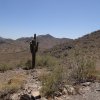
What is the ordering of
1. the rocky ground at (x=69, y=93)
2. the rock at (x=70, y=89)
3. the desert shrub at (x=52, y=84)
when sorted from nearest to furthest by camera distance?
the rocky ground at (x=69, y=93) < the desert shrub at (x=52, y=84) < the rock at (x=70, y=89)

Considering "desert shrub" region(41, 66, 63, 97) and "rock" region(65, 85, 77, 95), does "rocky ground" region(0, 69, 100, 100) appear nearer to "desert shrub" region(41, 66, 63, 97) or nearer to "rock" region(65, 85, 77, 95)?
"rock" region(65, 85, 77, 95)

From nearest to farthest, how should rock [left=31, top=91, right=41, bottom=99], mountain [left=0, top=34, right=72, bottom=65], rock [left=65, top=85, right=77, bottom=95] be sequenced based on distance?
rock [left=31, top=91, right=41, bottom=99] < rock [left=65, top=85, right=77, bottom=95] < mountain [left=0, top=34, right=72, bottom=65]

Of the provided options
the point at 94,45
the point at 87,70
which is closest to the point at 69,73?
the point at 87,70

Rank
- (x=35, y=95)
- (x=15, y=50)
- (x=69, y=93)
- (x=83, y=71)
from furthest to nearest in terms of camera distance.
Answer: (x=15, y=50), (x=83, y=71), (x=69, y=93), (x=35, y=95)

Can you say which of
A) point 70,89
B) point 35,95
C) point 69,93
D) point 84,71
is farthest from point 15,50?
point 35,95

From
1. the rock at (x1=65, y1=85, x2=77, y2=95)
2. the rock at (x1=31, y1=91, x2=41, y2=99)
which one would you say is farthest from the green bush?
the rock at (x1=31, y1=91, x2=41, y2=99)

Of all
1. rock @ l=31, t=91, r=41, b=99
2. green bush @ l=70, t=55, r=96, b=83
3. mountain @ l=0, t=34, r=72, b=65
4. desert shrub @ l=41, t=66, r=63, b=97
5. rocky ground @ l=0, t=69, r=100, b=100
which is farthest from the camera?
mountain @ l=0, t=34, r=72, b=65

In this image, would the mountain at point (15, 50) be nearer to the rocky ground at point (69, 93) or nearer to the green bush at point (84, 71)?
the green bush at point (84, 71)

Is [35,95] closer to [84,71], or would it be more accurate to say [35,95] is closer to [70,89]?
[70,89]

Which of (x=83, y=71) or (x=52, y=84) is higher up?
(x=83, y=71)

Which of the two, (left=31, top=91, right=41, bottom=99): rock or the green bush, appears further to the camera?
the green bush

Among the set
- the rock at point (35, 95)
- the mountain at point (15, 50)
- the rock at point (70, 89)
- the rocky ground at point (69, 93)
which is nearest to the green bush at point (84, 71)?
the rocky ground at point (69, 93)

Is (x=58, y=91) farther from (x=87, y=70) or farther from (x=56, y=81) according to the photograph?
(x=87, y=70)

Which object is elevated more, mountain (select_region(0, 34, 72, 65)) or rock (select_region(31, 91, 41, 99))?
mountain (select_region(0, 34, 72, 65))
